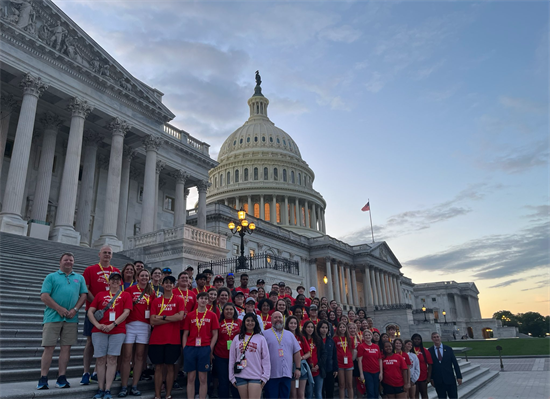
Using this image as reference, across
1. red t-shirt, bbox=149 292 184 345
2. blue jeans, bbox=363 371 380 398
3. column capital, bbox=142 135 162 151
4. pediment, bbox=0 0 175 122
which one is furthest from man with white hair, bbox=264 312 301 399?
column capital, bbox=142 135 162 151

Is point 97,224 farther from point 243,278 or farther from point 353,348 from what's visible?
point 353,348

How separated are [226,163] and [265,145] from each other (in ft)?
34.7

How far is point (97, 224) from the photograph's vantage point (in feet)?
100

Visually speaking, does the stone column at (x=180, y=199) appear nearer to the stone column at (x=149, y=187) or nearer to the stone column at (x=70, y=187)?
the stone column at (x=149, y=187)

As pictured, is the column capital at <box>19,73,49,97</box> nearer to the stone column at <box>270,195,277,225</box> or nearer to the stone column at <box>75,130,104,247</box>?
the stone column at <box>75,130,104,247</box>

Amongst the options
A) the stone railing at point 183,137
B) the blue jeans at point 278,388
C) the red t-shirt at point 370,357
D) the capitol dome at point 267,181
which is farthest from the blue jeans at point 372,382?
the capitol dome at point 267,181

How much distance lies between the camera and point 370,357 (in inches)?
372

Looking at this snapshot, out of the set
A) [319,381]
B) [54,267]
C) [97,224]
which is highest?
[97,224]

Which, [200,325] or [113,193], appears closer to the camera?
[200,325]

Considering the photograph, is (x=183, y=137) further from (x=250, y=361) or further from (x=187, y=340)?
(x=250, y=361)

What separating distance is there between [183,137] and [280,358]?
3228 cm

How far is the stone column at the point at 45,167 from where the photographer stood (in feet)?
77.9

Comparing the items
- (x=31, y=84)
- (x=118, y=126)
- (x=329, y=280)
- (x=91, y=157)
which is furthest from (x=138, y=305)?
(x=329, y=280)

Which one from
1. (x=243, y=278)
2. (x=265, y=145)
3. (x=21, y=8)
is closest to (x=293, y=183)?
(x=265, y=145)
